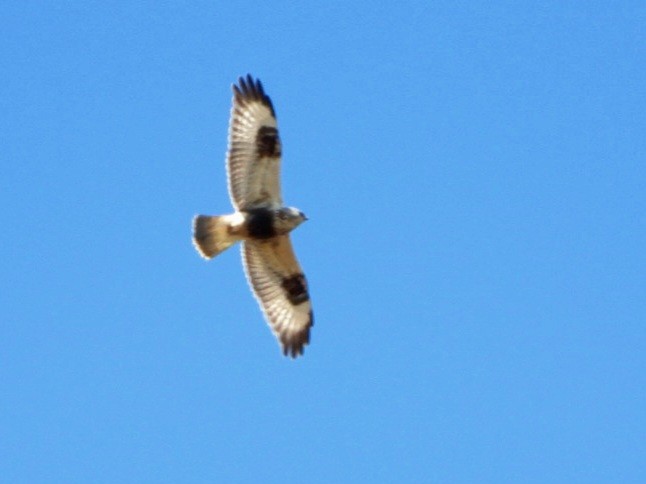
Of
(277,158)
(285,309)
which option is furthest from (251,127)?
(285,309)

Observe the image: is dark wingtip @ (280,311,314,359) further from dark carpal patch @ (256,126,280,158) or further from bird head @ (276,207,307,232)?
dark carpal patch @ (256,126,280,158)

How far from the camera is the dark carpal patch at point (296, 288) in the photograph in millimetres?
17281

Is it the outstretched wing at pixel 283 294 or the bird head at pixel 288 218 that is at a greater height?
the bird head at pixel 288 218

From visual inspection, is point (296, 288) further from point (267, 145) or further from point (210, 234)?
point (267, 145)

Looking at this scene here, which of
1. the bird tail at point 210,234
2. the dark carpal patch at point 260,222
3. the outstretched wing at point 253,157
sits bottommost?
the bird tail at point 210,234

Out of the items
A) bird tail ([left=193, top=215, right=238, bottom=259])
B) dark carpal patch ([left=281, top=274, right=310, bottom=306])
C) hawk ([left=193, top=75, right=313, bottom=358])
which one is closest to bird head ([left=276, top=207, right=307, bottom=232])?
hawk ([left=193, top=75, right=313, bottom=358])

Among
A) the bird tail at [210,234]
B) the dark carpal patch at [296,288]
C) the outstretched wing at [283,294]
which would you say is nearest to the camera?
the bird tail at [210,234]

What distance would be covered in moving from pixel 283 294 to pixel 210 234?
1282 millimetres

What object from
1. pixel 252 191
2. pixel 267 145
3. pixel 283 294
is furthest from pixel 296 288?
pixel 267 145

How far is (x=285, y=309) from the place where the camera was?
56.9ft

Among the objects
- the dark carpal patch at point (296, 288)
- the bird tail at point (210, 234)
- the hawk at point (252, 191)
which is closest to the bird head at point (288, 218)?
the hawk at point (252, 191)

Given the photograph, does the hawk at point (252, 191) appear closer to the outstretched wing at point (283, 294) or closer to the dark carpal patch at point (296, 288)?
the outstretched wing at point (283, 294)

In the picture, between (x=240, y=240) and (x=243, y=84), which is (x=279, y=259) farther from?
(x=243, y=84)

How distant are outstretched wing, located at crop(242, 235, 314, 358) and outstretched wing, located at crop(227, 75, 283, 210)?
67cm
